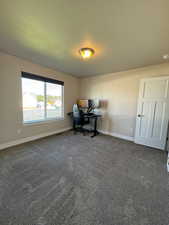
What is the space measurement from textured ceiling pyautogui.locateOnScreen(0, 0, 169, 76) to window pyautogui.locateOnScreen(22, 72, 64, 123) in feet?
2.91

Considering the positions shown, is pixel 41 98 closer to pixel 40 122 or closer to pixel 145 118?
pixel 40 122

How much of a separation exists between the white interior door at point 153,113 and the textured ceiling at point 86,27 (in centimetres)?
79

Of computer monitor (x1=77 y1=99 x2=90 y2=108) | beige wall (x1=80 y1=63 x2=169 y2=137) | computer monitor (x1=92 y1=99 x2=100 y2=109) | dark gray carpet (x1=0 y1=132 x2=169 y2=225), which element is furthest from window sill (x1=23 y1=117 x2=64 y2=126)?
beige wall (x1=80 y1=63 x2=169 y2=137)

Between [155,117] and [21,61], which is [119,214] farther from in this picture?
[21,61]

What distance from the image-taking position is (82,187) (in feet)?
4.96

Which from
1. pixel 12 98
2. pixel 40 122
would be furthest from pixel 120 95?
pixel 12 98

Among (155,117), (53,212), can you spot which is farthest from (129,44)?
(53,212)

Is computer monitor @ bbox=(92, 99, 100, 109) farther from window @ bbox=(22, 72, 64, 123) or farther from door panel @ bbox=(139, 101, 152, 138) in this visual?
door panel @ bbox=(139, 101, 152, 138)

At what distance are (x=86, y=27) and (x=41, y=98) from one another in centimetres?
257

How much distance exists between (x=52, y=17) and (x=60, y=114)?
10.5ft

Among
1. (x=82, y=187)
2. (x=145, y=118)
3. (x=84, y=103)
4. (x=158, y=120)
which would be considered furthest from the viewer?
(x=84, y=103)

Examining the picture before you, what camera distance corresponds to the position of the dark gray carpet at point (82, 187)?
111cm

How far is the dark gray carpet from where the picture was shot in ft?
3.65

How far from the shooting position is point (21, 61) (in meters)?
2.82
